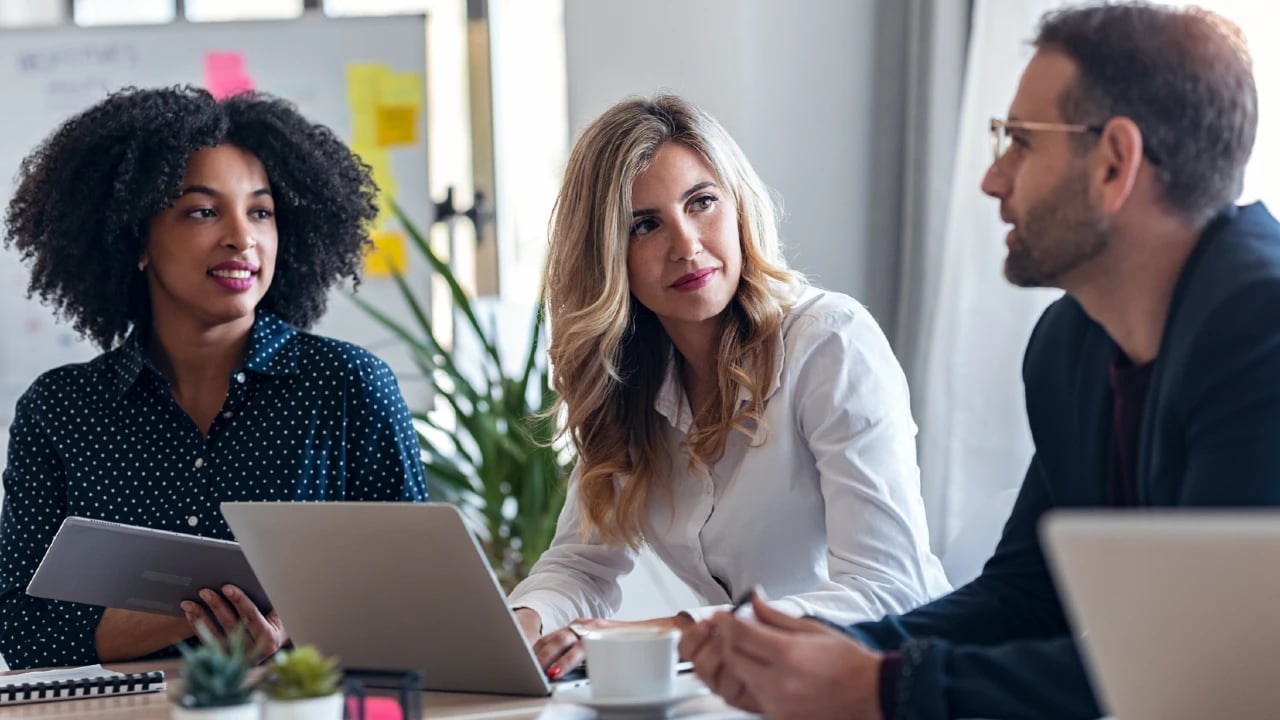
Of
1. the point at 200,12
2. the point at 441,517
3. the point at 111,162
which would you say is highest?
the point at 200,12

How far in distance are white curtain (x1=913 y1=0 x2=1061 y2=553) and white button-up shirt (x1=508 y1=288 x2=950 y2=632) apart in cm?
109

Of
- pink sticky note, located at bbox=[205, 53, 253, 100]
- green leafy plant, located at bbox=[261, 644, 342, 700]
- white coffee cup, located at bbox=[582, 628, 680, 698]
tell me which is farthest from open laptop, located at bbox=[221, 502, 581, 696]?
pink sticky note, located at bbox=[205, 53, 253, 100]

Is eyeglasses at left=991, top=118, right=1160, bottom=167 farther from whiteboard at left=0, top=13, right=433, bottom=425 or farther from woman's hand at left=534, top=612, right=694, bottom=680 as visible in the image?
whiteboard at left=0, top=13, right=433, bottom=425

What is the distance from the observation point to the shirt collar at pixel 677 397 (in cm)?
212

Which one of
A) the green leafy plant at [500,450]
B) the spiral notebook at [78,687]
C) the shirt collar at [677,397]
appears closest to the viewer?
the spiral notebook at [78,687]

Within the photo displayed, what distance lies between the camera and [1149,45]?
4.64 feet

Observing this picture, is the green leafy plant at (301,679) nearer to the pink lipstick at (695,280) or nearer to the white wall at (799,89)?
the pink lipstick at (695,280)

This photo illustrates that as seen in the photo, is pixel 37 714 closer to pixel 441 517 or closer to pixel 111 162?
pixel 441 517

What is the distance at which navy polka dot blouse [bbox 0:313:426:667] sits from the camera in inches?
89.9

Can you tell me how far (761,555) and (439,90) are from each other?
225 centimetres

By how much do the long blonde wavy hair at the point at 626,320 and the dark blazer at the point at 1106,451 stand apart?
0.55 m

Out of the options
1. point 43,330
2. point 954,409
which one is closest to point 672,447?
point 954,409

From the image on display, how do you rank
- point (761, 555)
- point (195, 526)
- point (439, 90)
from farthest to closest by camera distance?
point (439, 90) → point (195, 526) → point (761, 555)

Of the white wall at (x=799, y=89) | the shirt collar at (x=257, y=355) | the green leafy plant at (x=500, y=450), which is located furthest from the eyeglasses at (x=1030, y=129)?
the white wall at (x=799, y=89)
